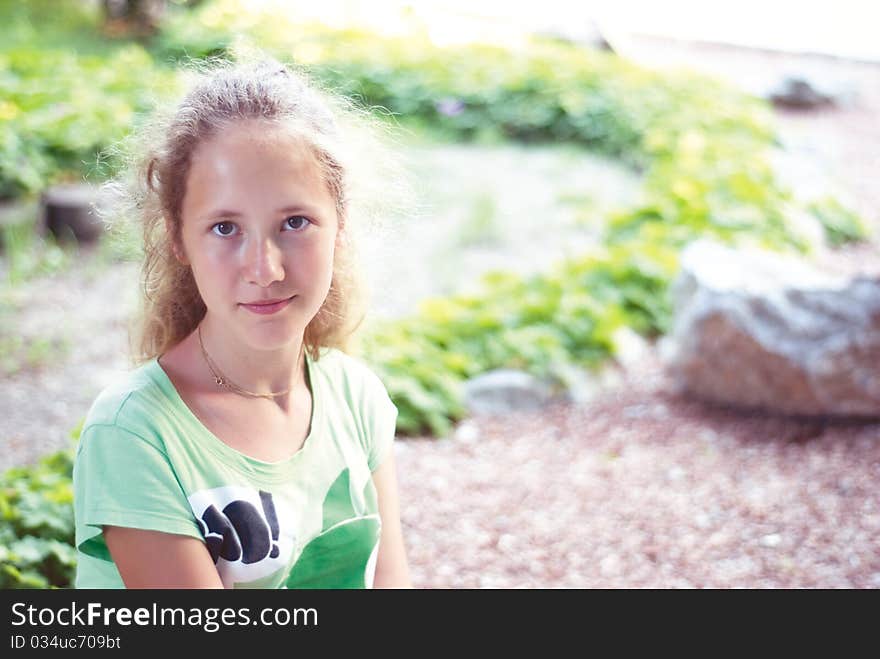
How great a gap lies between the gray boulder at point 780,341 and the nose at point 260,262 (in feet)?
8.30

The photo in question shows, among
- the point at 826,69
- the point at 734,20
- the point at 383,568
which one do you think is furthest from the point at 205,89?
the point at 734,20

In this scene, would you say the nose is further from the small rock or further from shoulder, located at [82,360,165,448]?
the small rock

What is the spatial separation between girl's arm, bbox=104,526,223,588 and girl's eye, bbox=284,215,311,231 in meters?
0.47

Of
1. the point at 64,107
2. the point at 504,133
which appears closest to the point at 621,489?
the point at 64,107

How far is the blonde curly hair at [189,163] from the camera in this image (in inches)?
62.1

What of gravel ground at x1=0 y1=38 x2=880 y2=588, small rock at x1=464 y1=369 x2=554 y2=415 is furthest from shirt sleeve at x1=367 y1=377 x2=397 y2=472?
small rock at x1=464 y1=369 x2=554 y2=415

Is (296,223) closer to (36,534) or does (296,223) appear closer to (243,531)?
Result: (243,531)

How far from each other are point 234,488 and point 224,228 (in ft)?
1.24

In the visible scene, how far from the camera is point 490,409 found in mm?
4004

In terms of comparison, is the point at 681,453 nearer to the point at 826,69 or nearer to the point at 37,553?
the point at 37,553

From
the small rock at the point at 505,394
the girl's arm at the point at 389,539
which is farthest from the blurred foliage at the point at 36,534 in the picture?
the small rock at the point at 505,394

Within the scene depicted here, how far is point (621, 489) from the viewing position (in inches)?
134

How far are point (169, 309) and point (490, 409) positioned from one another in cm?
238

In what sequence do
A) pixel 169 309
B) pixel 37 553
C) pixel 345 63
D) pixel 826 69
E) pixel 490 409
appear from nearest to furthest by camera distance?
pixel 169 309
pixel 37 553
pixel 490 409
pixel 345 63
pixel 826 69
